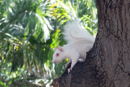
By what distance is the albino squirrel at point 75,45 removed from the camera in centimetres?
159

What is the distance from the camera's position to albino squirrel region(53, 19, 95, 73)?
1.59m

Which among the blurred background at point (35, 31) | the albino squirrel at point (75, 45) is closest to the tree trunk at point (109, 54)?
the albino squirrel at point (75, 45)

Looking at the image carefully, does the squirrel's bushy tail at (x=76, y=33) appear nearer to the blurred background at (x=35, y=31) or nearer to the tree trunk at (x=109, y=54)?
the tree trunk at (x=109, y=54)

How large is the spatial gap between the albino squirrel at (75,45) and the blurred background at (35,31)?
2019mm

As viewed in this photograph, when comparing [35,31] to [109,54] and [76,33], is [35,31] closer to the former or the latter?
[76,33]

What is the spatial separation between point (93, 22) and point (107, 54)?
2.82m

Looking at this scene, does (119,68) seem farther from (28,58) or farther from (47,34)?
(28,58)

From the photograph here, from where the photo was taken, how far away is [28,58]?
405 cm

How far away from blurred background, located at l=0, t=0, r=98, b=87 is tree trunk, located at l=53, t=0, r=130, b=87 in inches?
95.9

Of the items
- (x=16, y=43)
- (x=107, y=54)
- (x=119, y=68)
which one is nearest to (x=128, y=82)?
(x=119, y=68)

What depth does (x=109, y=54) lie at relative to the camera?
4.16 feet

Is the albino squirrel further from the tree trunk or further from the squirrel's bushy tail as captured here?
the tree trunk

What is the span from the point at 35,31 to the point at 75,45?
2.42 metres

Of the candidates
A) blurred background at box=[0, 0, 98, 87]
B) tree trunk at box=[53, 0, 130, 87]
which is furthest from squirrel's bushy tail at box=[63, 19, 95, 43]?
blurred background at box=[0, 0, 98, 87]
